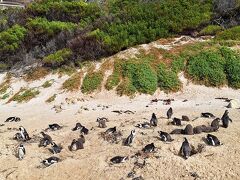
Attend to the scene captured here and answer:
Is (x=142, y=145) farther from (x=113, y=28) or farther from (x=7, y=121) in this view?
(x=113, y=28)

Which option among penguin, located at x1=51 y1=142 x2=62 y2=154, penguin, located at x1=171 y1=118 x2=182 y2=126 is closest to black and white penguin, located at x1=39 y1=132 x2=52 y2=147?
penguin, located at x1=51 y1=142 x2=62 y2=154

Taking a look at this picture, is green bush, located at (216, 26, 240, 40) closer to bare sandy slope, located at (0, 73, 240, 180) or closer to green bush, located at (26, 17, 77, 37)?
bare sandy slope, located at (0, 73, 240, 180)

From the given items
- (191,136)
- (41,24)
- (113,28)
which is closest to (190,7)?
(113,28)

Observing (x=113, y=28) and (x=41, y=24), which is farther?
(x=41, y=24)

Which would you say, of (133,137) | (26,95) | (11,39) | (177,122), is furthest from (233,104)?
(11,39)

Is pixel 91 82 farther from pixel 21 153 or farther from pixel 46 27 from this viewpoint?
pixel 21 153

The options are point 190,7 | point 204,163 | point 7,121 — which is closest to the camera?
point 204,163
